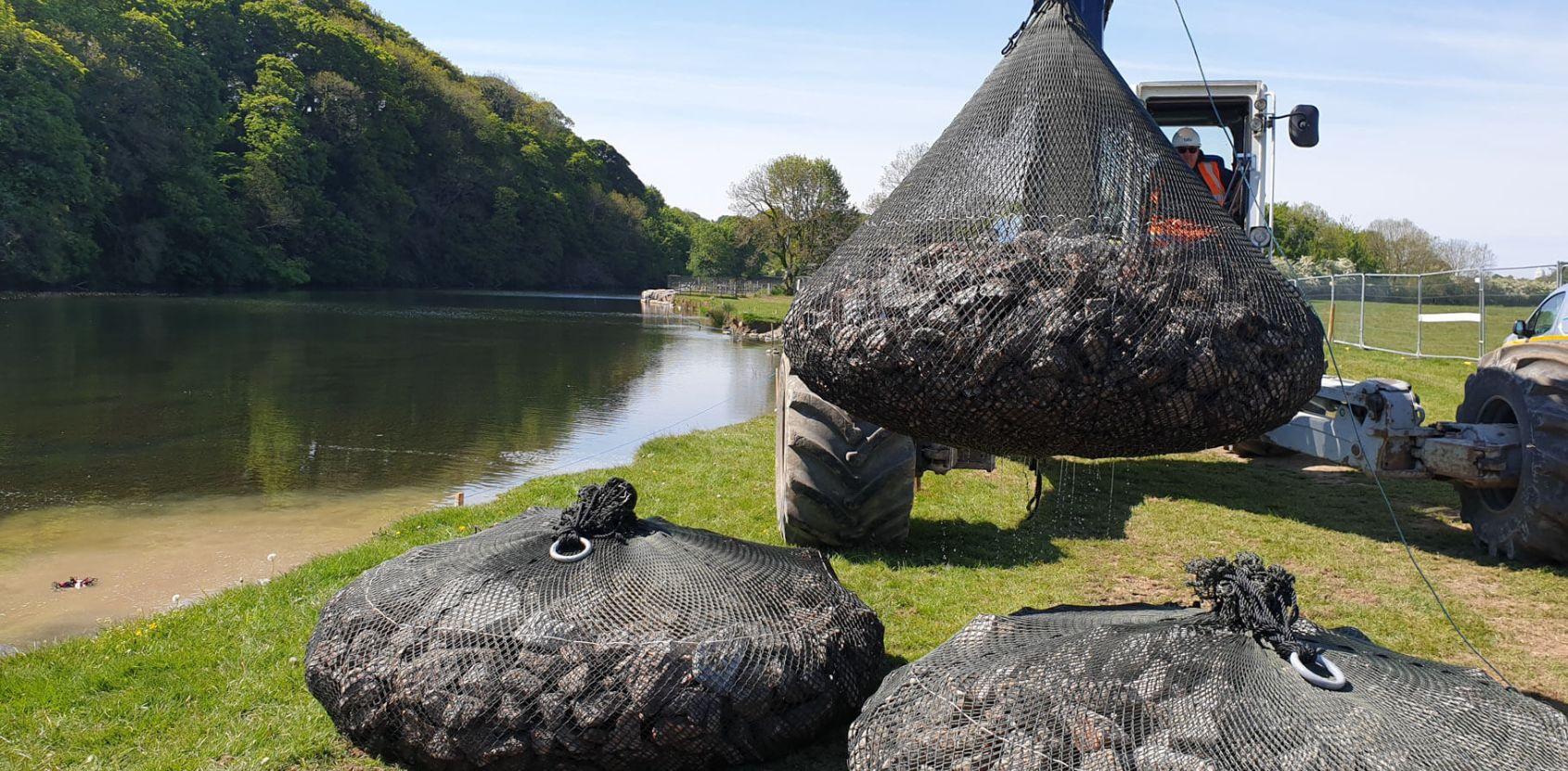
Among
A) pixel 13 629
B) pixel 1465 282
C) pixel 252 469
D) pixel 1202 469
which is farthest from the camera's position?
pixel 1465 282

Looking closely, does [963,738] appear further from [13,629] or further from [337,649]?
[13,629]

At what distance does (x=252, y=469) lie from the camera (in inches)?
492

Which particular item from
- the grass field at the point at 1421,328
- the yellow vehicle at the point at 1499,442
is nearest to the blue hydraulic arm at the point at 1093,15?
the yellow vehicle at the point at 1499,442

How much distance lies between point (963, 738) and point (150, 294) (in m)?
59.5

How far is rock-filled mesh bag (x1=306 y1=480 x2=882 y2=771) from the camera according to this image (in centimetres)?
390

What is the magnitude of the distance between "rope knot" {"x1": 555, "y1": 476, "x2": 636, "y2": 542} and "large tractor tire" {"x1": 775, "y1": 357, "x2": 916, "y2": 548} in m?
2.19

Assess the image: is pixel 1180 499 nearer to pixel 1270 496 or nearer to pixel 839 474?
pixel 1270 496

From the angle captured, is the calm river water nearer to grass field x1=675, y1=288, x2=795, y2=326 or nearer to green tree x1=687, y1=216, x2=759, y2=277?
grass field x1=675, y1=288, x2=795, y2=326

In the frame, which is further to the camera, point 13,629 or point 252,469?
point 252,469

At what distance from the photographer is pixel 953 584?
21.9 feet

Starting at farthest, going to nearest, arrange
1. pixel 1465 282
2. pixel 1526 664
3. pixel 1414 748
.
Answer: pixel 1465 282 → pixel 1526 664 → pixel 1414 748

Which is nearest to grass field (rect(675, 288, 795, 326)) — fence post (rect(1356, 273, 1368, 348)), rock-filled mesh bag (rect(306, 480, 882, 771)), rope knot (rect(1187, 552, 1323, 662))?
fence post (rect(1356, 273, 1368, 348))

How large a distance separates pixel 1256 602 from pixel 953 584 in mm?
3289

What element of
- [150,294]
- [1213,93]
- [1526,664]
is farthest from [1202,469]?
[150,294]
